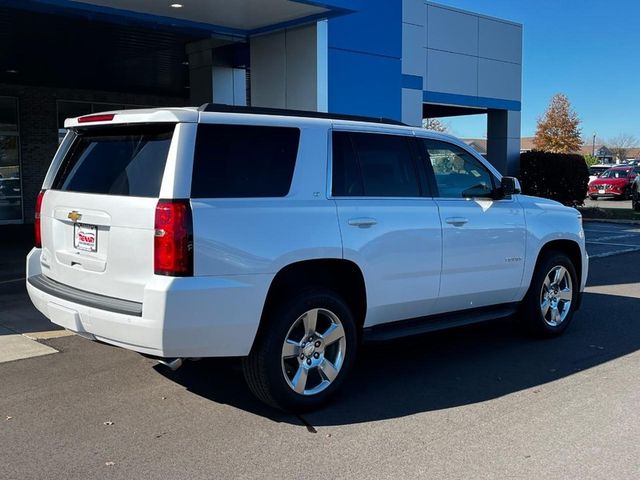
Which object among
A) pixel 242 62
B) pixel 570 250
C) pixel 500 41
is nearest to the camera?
pixel 570 250

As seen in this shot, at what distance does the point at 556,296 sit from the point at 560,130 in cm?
6894

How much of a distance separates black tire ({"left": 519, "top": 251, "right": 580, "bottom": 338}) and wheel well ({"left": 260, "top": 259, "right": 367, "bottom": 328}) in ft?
7.44

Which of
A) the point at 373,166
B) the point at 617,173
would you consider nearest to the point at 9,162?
the point at 373,166

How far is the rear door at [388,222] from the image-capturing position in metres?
4.95

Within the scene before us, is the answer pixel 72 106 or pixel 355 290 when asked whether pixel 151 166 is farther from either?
pixel 72 106

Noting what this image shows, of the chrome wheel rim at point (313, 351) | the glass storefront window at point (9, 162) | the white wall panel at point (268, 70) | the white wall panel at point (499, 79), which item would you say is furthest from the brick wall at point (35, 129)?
the chrome wheel rim at point (313, 351)

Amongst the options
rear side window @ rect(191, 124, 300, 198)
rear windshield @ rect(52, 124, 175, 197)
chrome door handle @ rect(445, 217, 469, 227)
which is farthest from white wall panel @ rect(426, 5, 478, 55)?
rear windshield @ rect(52, 124, 175, 197)

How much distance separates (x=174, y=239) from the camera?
157 inches

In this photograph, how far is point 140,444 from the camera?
414cm

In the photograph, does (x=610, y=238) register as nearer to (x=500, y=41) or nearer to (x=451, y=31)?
(x=451, y=31)

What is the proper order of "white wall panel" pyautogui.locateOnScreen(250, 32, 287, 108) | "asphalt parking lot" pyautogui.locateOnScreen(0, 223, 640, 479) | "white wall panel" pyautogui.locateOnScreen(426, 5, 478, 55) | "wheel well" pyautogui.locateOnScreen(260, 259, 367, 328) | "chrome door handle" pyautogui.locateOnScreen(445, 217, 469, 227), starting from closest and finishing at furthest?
"asphalt parking lot" pyautogui.locateOnScreen(0, 223, 640, 479) → "wheel well" pyautogui.locateOnScreen(260, 259, 367, 328) → "chrome door handle" pyautogui.locateOnScreen(445, 217, 469, 227) → "white wall panel" pyautogui.locateOnScreen(250, 32, 287, 108) → "white wall panel" pyautogui.locateOnScreen(426, 5, 478, 55)

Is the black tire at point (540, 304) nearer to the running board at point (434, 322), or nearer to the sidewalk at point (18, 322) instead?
the running board at point (434, 322)

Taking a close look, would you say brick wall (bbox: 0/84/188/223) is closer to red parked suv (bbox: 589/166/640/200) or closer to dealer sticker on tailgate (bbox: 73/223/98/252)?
dealer sticker on tailgate (bbox: 73/223/98/252)

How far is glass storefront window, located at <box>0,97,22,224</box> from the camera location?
18453mm
